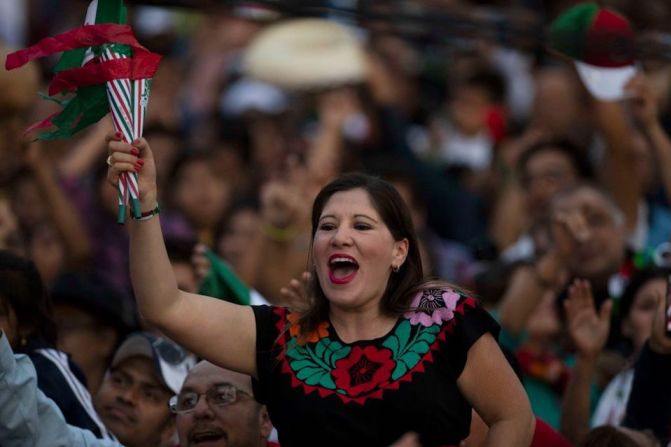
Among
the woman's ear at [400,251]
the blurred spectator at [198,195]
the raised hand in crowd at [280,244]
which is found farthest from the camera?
the blurred spectator at [198,195]

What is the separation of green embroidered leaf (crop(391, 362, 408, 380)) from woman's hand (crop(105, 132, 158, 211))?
2.69 feet

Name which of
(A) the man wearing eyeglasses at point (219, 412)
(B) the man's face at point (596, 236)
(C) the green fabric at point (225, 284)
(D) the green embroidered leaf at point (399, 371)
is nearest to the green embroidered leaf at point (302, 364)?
(D) the green embroidered leaf at point (399, 371)

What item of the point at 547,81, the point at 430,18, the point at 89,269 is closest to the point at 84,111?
the point at 430,18

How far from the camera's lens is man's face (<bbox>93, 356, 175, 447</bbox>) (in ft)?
17.2

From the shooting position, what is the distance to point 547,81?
9.38 m

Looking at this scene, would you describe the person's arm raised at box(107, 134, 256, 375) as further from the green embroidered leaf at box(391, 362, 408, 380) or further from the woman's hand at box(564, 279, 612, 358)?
the woman's hand at box(564, 279, 612, 358)

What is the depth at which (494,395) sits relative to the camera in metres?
4.11

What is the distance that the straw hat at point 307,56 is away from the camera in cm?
907

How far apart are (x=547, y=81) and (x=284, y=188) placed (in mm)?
3073

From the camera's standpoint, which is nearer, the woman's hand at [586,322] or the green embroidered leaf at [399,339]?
the green embroidered leaf at [399,339]

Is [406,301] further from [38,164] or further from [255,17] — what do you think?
[38,164]

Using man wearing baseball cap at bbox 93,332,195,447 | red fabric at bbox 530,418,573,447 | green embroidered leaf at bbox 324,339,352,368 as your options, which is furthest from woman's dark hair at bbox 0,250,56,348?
red fabric at bbox 530,418,573,447

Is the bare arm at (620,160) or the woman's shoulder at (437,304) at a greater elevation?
the woman's shoulder at (437,304)

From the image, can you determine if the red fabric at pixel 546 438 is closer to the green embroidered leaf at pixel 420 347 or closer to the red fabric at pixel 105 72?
the green embroidered leaf at pixel 420 347
